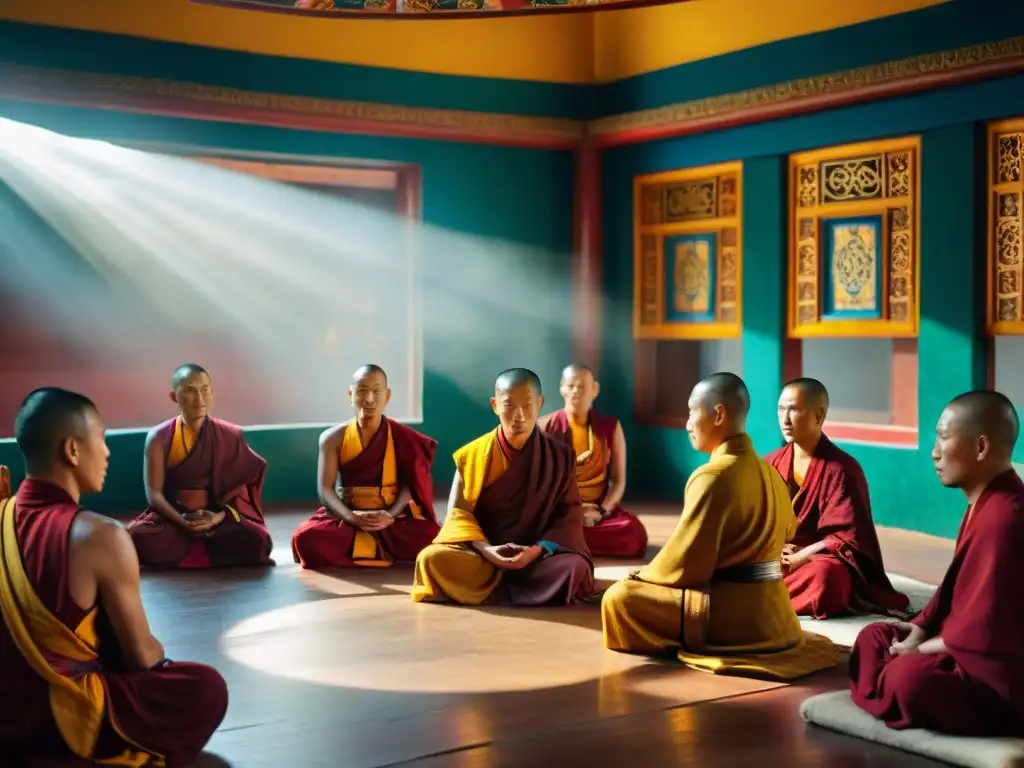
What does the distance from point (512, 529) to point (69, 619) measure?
3.76 metres

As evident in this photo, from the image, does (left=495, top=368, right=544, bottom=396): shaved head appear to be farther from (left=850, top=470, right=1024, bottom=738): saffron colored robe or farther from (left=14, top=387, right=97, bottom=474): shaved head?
(left=14, top=387, right=97, bottom=474): shaved head

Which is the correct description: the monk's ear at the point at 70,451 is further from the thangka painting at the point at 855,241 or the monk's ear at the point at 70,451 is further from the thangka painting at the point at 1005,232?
the thangka painting at the point at 855,241

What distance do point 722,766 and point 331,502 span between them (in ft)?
16.1

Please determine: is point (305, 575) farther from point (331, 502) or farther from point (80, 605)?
point (80, 605)

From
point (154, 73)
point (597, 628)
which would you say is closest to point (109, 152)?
point (154, 73)

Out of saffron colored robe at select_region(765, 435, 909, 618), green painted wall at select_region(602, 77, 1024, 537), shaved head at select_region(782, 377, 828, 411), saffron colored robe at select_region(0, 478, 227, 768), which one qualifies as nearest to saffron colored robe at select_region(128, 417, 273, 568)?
saffron colored robe at select_region(765, 435, 909, 618)

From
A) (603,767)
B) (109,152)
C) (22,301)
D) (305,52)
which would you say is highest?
(305,52)

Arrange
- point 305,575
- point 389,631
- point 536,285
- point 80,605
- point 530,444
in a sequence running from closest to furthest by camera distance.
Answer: point 80,605 < point 389,631 < point 530,444 < point 305,575 < point 536,285

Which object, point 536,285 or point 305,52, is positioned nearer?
point 305,52

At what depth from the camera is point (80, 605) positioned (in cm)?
460

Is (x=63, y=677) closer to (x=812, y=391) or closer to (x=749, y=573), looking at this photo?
(x=749, y=573)

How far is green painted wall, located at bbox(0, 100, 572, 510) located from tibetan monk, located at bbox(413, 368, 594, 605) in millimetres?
4857

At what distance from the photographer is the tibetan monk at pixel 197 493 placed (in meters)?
9.16

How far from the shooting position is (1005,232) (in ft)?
33.0
